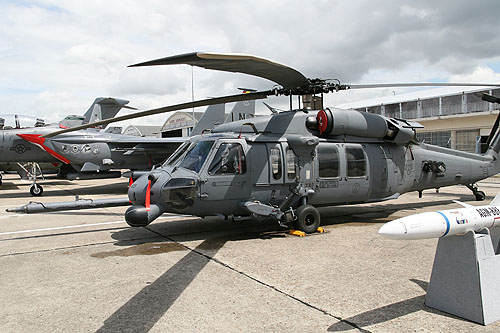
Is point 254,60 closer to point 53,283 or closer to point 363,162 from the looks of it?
point 53,283

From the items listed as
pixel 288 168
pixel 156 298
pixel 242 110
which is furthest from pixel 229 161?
pixel 242 110

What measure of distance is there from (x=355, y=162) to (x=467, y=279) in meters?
5.16

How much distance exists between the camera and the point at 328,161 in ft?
28.7

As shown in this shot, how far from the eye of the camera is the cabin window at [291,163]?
834 centimetres

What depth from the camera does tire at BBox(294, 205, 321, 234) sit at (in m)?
8.09

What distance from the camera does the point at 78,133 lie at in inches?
717

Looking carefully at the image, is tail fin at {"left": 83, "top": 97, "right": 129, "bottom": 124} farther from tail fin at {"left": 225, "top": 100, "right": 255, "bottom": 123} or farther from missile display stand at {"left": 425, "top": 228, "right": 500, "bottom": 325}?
missile display stand at {"left": 425, "top": 228, "right": 500, "bottom": 325}

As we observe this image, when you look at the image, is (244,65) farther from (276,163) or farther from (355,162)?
(355,162)

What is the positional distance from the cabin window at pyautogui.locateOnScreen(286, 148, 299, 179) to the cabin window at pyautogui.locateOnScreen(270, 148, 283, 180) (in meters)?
0.19

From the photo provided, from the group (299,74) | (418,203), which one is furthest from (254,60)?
(418,203)

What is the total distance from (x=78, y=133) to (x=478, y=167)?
1613 centimetres

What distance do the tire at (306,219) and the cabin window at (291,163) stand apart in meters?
0.72

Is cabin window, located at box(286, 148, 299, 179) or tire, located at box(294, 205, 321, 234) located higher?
cabin window, located at box(286, 148, 299, 179)

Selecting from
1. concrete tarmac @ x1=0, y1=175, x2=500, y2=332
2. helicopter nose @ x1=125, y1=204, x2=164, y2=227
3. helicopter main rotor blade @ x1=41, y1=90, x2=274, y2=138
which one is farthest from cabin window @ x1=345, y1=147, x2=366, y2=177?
helicopter nose @ x1=125, y1=204, x2=164, y2=227
